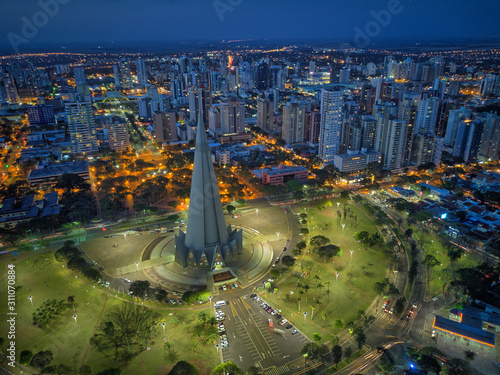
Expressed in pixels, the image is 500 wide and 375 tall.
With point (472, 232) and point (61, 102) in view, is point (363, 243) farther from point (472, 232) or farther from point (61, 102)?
point (61, 102)

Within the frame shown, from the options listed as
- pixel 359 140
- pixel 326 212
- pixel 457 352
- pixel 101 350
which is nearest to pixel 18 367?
pixel 101 350

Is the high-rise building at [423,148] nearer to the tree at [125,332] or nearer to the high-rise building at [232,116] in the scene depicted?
the high-rise building at [232,116]

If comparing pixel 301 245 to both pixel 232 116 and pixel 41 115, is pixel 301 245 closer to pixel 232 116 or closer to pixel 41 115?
pixel 232 116

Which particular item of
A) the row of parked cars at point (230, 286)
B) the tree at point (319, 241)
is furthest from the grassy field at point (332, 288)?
the row of parked cars at point (230, 286)

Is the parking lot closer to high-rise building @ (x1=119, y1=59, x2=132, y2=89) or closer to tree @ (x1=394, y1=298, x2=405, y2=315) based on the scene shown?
tree @ (x1=394, y1=298, x2=405, y2=315)

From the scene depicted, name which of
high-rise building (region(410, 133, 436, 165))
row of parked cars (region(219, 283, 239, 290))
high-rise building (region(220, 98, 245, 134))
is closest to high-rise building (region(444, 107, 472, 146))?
high-rise building (region(410, 133, 436, 165))

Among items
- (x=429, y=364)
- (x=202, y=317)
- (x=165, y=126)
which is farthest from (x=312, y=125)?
(x=429, y=364)
